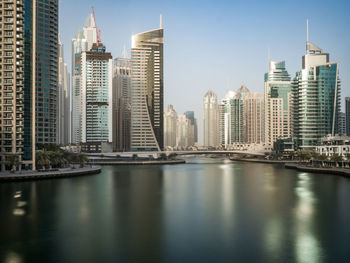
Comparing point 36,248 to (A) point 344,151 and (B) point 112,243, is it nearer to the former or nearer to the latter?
(B) point 112,243

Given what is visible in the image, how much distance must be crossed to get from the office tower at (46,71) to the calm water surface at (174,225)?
225 feet

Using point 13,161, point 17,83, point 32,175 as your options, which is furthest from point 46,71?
point 32,175

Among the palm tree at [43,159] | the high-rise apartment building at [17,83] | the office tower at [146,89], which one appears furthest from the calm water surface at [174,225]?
the office tower at [146,89]

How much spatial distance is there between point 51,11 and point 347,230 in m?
128

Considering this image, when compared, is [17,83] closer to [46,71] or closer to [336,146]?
[46,71]

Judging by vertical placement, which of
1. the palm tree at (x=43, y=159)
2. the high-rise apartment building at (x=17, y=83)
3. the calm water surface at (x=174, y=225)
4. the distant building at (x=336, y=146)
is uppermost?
the high-rise apartment building at (x=17, y=83)

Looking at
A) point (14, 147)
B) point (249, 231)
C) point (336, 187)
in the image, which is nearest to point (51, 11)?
point (14, 147)

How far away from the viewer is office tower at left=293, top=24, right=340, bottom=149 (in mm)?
166750

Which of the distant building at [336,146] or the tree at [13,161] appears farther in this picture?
the distant building at [336,146]

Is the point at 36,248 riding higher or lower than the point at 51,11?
lower

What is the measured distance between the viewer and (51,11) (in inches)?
5197

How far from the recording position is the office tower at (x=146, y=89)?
616ft

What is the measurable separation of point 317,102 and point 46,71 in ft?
398

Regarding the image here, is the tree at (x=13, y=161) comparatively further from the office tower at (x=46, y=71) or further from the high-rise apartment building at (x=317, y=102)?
the high-rise apartment building at (x=317, y=102)
